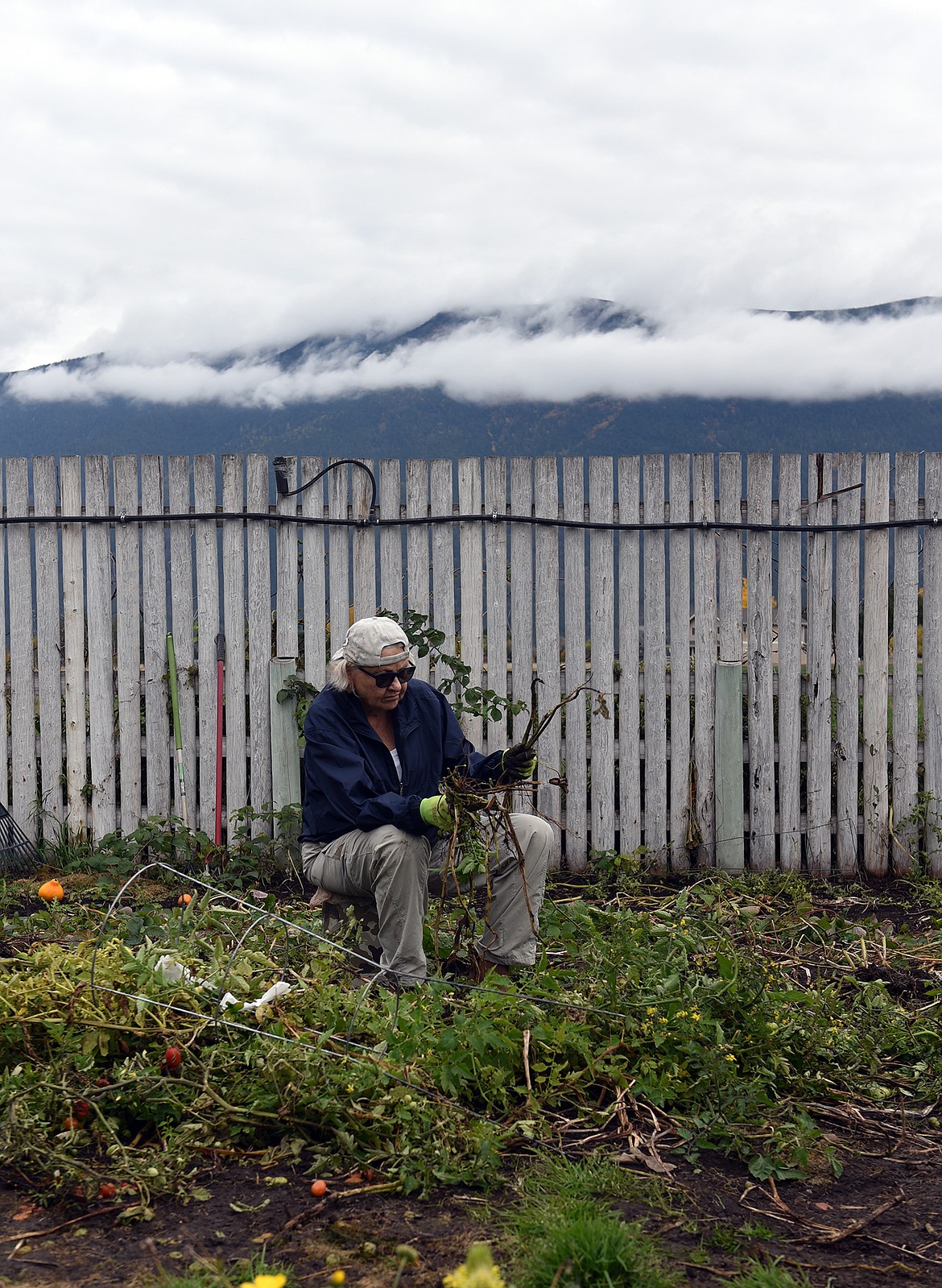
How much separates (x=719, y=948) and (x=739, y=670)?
82.8 inches

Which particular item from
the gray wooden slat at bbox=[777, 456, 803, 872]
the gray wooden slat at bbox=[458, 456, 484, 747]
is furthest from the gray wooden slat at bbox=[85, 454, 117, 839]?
the gray wooden slat at bbox=[777, 456, 803, 872]

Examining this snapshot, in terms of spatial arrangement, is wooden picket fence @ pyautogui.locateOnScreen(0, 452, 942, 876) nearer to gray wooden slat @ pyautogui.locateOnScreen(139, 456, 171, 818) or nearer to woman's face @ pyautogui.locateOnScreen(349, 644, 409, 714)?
gray wooden slat @ pyautogui.locateOnScreen(139, 456, 171, 818)

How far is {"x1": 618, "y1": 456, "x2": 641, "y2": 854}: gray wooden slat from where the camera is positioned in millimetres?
5355

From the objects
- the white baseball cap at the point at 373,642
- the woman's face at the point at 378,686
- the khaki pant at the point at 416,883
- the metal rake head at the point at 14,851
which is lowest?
the metal rake head at the point at 14,851

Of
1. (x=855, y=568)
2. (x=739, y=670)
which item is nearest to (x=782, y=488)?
(x=855, y=568)

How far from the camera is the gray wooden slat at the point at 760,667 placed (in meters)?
5.35

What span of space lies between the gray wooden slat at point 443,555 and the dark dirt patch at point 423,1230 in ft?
10.8

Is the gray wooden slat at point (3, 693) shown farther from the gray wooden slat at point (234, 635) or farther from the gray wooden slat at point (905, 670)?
the gray wooden slat at point (905, 670)


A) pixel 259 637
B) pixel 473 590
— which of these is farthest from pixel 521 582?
pixel 259 637

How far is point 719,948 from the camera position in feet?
11.5

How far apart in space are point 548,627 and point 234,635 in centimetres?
167

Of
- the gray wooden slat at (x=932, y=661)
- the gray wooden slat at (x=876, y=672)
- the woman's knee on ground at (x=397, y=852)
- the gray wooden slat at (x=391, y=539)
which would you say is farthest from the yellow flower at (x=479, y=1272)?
the gray wooden slat at (x=932, y=661)

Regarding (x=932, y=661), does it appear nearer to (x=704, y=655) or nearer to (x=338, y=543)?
(x=704, y=655)

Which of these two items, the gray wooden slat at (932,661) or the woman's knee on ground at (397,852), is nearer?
the woman's knee on ground at (397,852)
